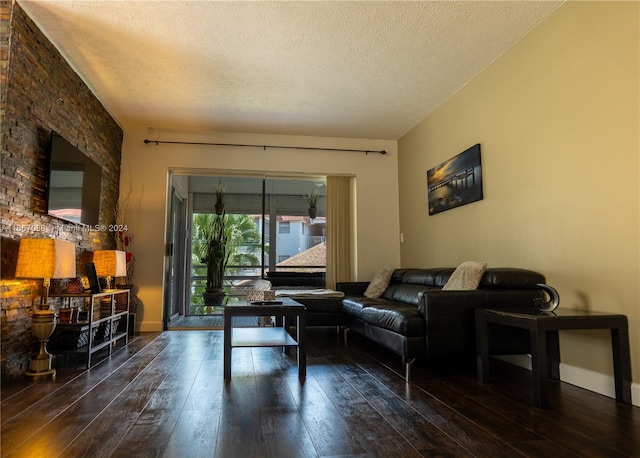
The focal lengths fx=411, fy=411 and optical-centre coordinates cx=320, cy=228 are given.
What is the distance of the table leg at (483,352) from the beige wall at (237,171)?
120 inches

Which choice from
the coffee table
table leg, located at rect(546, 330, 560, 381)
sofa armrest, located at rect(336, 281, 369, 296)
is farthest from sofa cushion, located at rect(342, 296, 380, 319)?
table leg, located at rect(546, 330, 560, 381)

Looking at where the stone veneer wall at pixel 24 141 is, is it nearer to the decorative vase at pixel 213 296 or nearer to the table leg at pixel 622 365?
the decorative vase at pixel 213 296

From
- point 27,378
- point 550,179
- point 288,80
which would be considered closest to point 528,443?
point 550,179

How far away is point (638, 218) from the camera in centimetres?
231

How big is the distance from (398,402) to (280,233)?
158 inches

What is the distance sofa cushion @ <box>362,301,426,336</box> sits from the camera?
289 cm

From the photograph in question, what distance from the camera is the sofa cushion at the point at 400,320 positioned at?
2.89 metres

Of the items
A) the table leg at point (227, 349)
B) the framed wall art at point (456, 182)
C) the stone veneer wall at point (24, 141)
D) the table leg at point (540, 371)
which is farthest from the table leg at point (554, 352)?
the stone veneer wall at point (24, 141)

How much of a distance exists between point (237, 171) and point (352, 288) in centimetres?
225

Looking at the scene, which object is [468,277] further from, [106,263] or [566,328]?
[106,263]

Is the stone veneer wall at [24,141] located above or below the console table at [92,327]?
above

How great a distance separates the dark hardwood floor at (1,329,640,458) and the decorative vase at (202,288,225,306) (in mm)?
2900

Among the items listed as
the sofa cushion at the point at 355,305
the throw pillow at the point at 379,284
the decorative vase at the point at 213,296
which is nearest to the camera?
the sofa cushion at the point at 355,305

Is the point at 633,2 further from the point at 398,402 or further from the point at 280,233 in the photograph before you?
the point at 280,233
